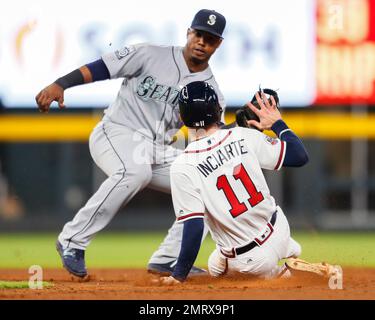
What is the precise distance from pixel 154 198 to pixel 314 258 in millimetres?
5145

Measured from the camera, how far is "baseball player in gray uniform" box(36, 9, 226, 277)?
5348 mm

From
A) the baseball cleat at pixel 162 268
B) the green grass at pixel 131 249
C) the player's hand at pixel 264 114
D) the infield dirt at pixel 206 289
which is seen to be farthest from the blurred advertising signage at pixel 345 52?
the player's hand at pixel 264 114

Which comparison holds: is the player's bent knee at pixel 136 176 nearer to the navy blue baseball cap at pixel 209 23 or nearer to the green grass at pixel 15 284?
the green grass at pixel 15 284

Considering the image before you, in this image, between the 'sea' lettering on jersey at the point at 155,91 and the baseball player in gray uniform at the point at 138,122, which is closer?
the baseball player in gray uniform at the point at 138,122

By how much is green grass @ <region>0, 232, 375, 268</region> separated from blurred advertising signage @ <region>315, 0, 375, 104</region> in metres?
1.77

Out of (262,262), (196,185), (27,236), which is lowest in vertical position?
(27,236)

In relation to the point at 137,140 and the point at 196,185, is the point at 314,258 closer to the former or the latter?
the point at 137,140

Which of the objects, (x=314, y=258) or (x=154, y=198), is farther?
(x=154, y=198)

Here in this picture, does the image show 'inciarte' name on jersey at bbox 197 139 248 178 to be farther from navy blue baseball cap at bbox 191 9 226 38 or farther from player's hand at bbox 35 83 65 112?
player's hand at bbox 35 83 65 112

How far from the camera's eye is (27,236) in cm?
1165

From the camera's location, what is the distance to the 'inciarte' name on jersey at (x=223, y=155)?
4.56 meters

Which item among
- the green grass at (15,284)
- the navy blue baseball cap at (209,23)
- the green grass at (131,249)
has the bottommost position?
the green grass at (131,249)

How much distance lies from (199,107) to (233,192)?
1.58ft
